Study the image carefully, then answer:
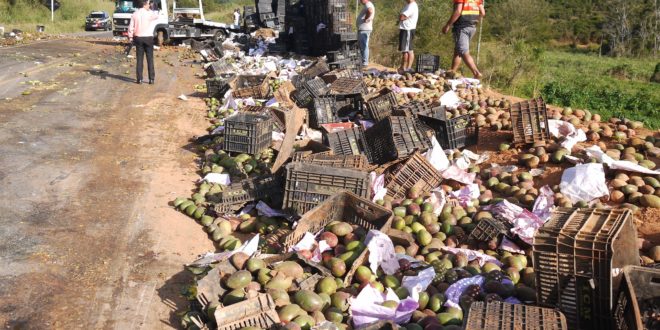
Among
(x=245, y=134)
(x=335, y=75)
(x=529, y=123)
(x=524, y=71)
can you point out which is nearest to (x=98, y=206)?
(x=245, y=134)

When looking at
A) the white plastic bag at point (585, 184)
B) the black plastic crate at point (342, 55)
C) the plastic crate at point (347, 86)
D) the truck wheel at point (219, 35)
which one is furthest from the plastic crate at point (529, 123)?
the truck wheel at point (219, 35)

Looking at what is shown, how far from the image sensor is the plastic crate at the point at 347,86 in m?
9.06

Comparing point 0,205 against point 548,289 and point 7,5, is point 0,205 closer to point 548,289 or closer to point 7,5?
point 548,289

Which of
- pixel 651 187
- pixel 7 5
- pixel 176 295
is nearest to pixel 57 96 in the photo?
pixel 176 295

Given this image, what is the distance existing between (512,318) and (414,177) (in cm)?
331

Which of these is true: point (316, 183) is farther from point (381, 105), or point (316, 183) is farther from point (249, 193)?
point (381, 105)

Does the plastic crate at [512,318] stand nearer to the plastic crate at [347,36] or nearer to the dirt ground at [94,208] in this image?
the dirt ground at [94,208]

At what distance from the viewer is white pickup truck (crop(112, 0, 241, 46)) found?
22984 millimetres

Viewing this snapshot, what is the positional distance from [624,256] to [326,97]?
5645 millimetres

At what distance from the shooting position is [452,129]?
710 cm

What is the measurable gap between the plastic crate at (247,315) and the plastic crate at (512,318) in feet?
4.21

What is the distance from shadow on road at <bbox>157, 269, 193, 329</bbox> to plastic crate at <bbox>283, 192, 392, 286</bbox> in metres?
0.88

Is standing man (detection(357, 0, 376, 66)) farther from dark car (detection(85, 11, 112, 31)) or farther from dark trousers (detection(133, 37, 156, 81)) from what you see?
dark car (detection(85, 11, 112, 31))

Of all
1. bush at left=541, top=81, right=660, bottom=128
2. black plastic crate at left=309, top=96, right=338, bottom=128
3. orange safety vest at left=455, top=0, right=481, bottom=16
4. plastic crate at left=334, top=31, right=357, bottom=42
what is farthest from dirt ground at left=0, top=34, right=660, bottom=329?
bush at left=541, top=81, right=660, bottom=128
